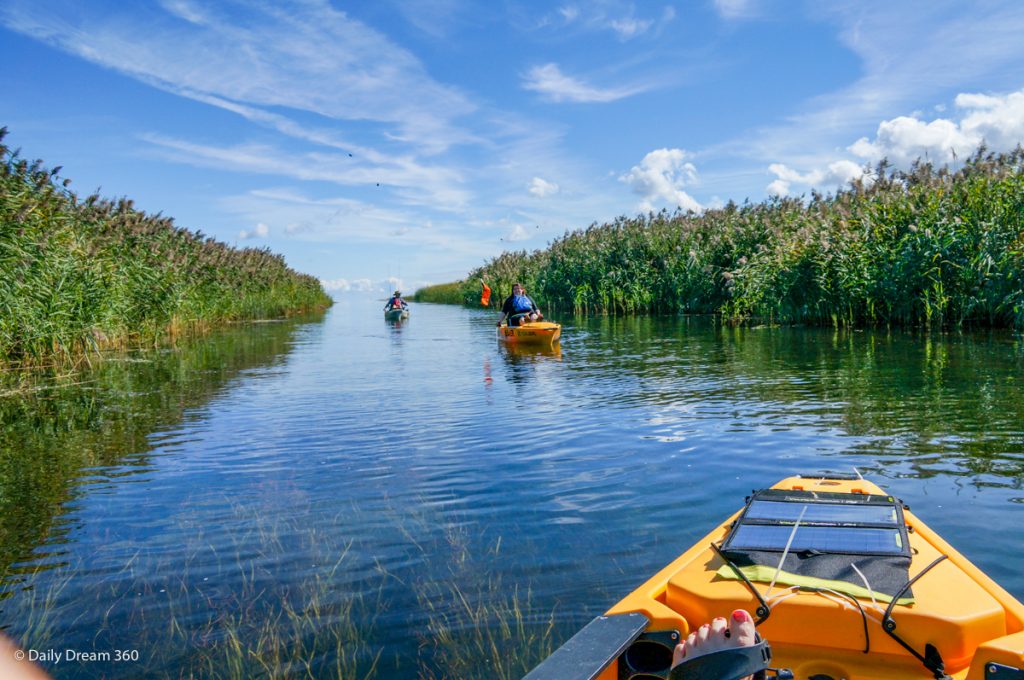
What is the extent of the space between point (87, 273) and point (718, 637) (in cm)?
1470

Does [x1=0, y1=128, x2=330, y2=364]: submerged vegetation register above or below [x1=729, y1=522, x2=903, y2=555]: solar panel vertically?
above

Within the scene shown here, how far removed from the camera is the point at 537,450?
26.3 feet

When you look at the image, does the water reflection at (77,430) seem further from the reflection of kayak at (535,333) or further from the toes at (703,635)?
the reflection of kayak at (535,333)

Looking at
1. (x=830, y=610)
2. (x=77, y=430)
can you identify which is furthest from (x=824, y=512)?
(x=77, y=430)

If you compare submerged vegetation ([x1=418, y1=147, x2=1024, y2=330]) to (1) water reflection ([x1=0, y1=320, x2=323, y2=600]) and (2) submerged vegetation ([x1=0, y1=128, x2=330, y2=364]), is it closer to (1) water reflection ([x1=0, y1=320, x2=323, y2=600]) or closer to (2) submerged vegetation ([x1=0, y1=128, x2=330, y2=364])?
(1) water reflection ([x1=0, y1=320, x2=323, y2=600])

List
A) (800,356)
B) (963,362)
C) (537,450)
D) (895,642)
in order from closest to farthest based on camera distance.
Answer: (895,642), (537,450), (963,362), (800,356)

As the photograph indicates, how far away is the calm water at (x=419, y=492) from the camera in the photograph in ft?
13.7

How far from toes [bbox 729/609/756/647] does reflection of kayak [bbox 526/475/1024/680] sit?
22 centimetres

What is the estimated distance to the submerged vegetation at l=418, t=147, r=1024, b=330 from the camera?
16844 mm

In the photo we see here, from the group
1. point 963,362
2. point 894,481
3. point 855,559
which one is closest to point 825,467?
point 894,481

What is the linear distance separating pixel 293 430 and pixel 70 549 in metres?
4.13

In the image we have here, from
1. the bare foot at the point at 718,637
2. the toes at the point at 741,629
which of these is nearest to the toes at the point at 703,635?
the bare foot at the point at 718,637

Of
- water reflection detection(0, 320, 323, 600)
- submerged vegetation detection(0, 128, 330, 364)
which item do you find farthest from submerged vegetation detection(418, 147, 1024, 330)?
submerged vegetation detection(0, 128, 330, 364)

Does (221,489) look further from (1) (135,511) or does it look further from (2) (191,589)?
(2) (191,589)
